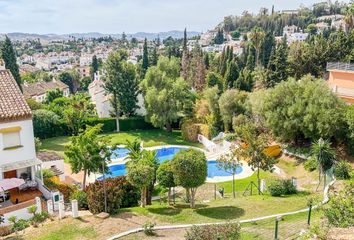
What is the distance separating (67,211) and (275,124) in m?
18.7

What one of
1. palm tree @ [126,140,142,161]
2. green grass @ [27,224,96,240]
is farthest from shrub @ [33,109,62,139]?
green grass @ [27,224,96,240]

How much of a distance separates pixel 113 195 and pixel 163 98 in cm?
2571

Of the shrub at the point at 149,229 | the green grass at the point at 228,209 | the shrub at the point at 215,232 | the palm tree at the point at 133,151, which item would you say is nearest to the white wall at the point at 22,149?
the palm tree at the point at 133,151

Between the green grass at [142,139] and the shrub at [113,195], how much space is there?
19910 millimetres

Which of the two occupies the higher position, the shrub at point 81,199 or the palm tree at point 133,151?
the palm tree at point 133,151

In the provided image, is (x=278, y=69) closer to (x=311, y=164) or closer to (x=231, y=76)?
(x=231, y=76)

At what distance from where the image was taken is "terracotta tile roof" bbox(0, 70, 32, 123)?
19.4 metres

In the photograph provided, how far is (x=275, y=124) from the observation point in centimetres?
3072

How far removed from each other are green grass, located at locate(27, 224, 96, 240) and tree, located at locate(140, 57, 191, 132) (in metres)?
28.1

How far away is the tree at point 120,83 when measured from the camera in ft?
150

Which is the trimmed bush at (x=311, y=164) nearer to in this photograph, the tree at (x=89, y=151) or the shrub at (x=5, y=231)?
the tree at (x=89, y=151)

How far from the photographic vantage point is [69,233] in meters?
15.1

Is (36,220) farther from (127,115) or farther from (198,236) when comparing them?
(127,115)

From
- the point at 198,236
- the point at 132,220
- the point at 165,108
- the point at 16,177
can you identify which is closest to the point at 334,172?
the point at 132,220
